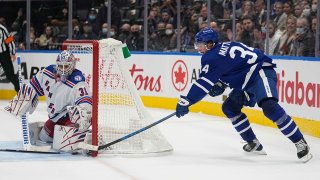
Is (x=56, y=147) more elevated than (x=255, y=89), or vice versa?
(x=255, y=89)

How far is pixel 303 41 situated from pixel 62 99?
126 inches

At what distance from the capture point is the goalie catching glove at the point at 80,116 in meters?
5.32

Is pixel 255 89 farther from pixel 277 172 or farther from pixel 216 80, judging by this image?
pixel 277 172

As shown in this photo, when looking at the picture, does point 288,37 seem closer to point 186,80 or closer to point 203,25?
point 186,80

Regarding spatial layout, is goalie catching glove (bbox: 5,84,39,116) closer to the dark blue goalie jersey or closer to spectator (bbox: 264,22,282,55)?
the dark blue goalie jersey

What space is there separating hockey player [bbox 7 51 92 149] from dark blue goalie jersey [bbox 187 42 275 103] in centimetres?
82

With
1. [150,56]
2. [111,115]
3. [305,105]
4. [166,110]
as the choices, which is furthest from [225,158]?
[150,56]

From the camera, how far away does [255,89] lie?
5.38m

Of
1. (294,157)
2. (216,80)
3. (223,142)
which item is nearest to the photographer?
(216,80)

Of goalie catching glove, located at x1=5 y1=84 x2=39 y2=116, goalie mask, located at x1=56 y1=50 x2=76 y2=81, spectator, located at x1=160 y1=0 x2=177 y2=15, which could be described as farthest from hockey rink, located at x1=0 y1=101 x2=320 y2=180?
spectator, located at x1=160 y1=0 x2=177 y2=15

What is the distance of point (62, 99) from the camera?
563 centimetres

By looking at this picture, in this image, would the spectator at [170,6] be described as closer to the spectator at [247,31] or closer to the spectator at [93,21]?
the spectator at [93,21]

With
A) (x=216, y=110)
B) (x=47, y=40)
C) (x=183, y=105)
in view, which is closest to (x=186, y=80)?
(x=216, y=110)

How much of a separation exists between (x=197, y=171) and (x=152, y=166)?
1.08 feet
